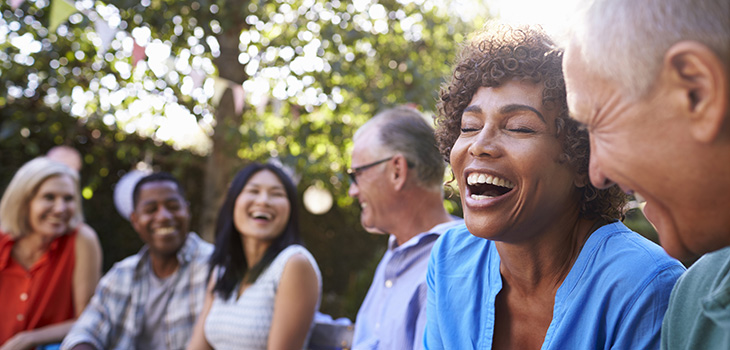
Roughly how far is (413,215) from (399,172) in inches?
8.9

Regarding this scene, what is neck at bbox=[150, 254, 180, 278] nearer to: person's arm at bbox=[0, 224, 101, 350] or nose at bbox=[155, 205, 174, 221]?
nose at bbox=[155, 205, 174, 221]

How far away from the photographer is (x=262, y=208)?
137 inches

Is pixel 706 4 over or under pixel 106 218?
over

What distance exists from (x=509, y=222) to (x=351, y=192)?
64.1 inches

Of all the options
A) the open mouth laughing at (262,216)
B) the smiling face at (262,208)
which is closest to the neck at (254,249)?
the smiling face at (262,208)

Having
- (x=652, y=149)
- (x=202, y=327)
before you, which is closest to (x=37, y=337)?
(x=202, y=327)

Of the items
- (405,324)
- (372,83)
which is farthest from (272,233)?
(372,83)

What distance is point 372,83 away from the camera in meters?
5.70

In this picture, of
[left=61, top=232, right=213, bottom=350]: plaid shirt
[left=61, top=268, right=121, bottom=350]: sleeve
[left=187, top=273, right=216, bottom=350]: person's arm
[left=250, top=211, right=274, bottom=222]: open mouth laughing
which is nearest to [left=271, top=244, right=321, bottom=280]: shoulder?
[left=250, top=211, right=274, bottom=222]: open mouth laughing

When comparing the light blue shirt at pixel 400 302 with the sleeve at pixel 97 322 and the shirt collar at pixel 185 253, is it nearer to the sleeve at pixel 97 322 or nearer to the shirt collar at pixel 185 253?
the shirt collar at pixel 185 253

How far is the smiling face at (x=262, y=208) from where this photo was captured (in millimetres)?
3463

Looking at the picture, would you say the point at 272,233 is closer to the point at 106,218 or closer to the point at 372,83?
the point at 372,83

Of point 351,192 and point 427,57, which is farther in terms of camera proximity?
point 427,57

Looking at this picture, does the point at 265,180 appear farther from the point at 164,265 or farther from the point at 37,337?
the point at 37,337
